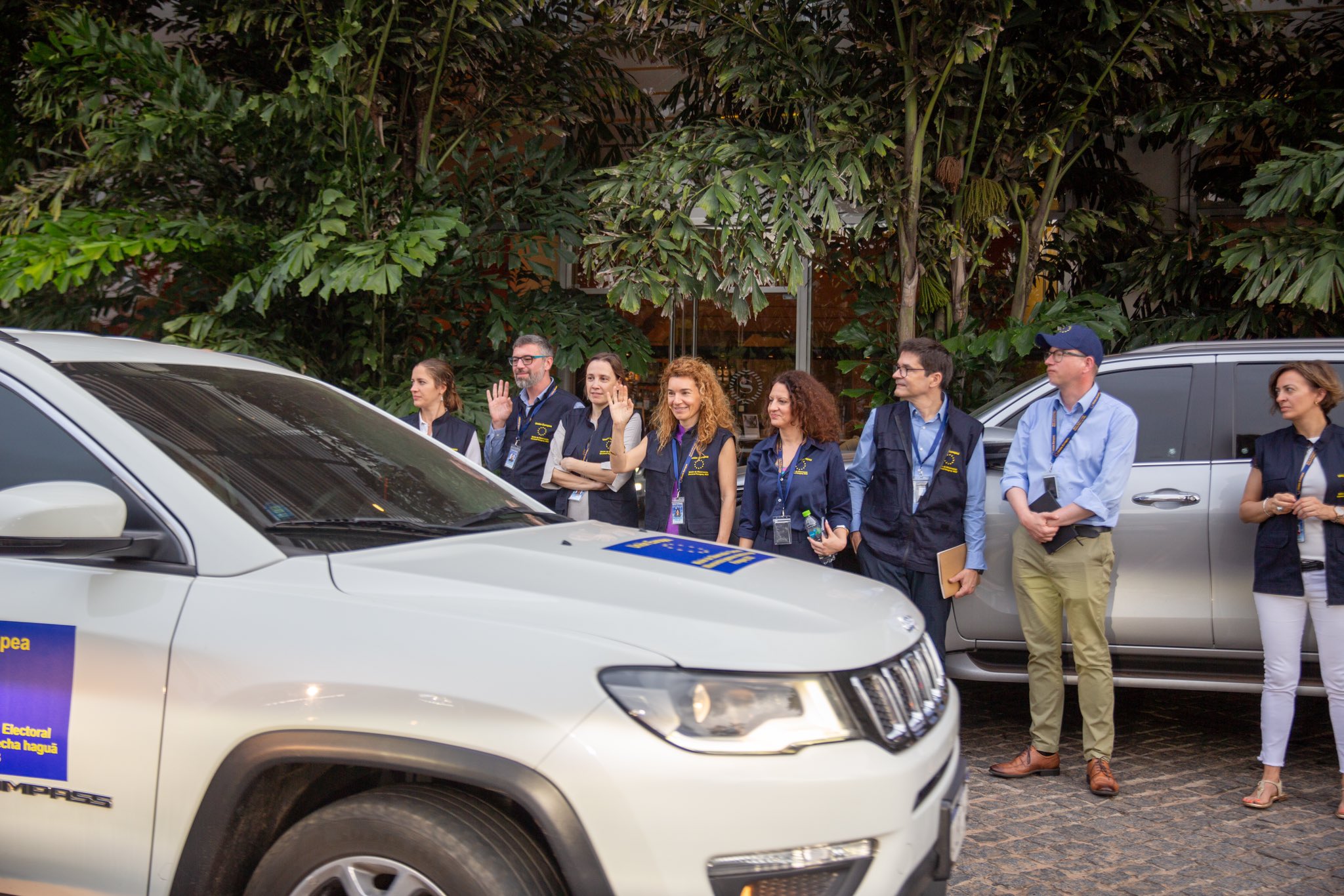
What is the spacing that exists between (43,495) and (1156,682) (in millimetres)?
4582

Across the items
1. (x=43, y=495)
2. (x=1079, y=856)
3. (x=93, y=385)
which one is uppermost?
(x=93, y=385)

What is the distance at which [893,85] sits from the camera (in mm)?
7438

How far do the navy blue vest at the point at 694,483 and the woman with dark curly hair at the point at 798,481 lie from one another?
0.67 feet

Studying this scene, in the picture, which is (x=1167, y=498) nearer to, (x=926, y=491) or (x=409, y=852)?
(x=926, y=491)

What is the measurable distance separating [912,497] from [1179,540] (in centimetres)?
126

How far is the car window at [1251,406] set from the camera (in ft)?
16.9

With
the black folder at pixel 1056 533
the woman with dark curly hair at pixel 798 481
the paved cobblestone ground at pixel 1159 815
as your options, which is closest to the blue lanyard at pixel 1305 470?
the black folder at pixel 1056 533

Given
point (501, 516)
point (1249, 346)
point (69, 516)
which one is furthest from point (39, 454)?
point (1249, 346)

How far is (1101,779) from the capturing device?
471cm

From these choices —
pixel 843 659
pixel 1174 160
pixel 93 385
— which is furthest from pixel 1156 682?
pixel 1174 160

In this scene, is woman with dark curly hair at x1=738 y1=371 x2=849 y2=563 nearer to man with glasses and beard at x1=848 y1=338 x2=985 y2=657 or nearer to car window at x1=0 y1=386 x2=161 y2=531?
man with glasses and beard at x1=848 y1=338 x2=985 y2=657

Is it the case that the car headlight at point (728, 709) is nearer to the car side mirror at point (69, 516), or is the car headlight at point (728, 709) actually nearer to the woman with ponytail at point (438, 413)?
the car side mirror at point (69, 516)

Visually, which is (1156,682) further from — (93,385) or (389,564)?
(93,385)

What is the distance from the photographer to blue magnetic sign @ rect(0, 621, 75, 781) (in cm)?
241
